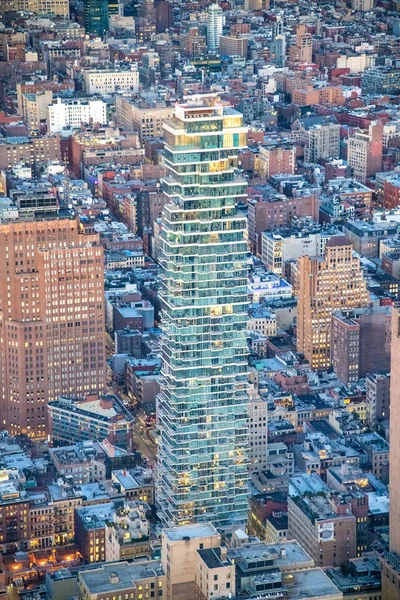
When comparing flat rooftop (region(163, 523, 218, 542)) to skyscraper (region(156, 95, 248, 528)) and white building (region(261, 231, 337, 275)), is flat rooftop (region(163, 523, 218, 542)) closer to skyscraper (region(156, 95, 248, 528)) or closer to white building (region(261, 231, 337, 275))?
skyscraper (region(156, 95, 248, 528))

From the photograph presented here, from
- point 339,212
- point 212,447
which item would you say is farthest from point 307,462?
point 339,212

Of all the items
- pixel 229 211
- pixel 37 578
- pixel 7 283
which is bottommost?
pixel 37 578

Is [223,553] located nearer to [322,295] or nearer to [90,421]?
[90,421]

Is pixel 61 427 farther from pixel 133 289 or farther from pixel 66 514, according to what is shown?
pixel 133 289

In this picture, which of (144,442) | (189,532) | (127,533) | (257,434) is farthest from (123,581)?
(144,442)

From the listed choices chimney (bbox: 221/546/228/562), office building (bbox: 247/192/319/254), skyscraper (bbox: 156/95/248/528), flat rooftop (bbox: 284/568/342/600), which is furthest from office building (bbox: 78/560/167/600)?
office building (bbox: 247/192/319/254)
